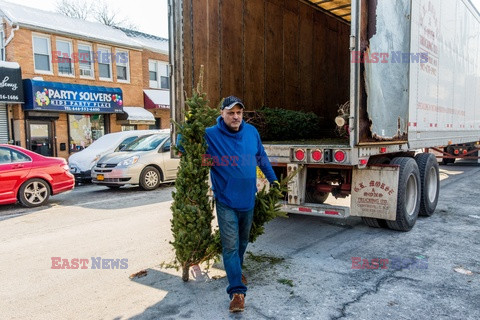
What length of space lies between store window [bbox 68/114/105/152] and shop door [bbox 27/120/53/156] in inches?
40.9

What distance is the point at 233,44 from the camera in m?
6.93

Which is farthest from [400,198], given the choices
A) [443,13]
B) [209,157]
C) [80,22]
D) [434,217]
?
[80,22]

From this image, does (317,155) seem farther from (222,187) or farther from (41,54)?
(41,54)

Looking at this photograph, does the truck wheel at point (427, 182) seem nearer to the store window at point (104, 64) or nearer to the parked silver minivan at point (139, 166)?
the parked silver minivan at point (139, 166)

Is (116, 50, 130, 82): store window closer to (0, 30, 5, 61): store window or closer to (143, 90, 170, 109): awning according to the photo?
(143, 90, 170, 109): awning

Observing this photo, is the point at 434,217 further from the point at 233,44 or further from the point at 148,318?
the point at 148,318

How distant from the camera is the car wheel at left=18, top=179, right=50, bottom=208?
8.78m

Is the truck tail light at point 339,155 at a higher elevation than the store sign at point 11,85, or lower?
lower

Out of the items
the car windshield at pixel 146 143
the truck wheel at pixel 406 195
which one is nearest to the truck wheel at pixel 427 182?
the truck wheel at pixel 406 195

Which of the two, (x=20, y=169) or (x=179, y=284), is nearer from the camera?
(x=179, y=284)

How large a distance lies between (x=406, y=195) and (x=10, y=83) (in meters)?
16.9

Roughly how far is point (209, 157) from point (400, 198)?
125 inches

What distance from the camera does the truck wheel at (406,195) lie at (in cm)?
552

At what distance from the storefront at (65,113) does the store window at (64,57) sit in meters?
1.21
